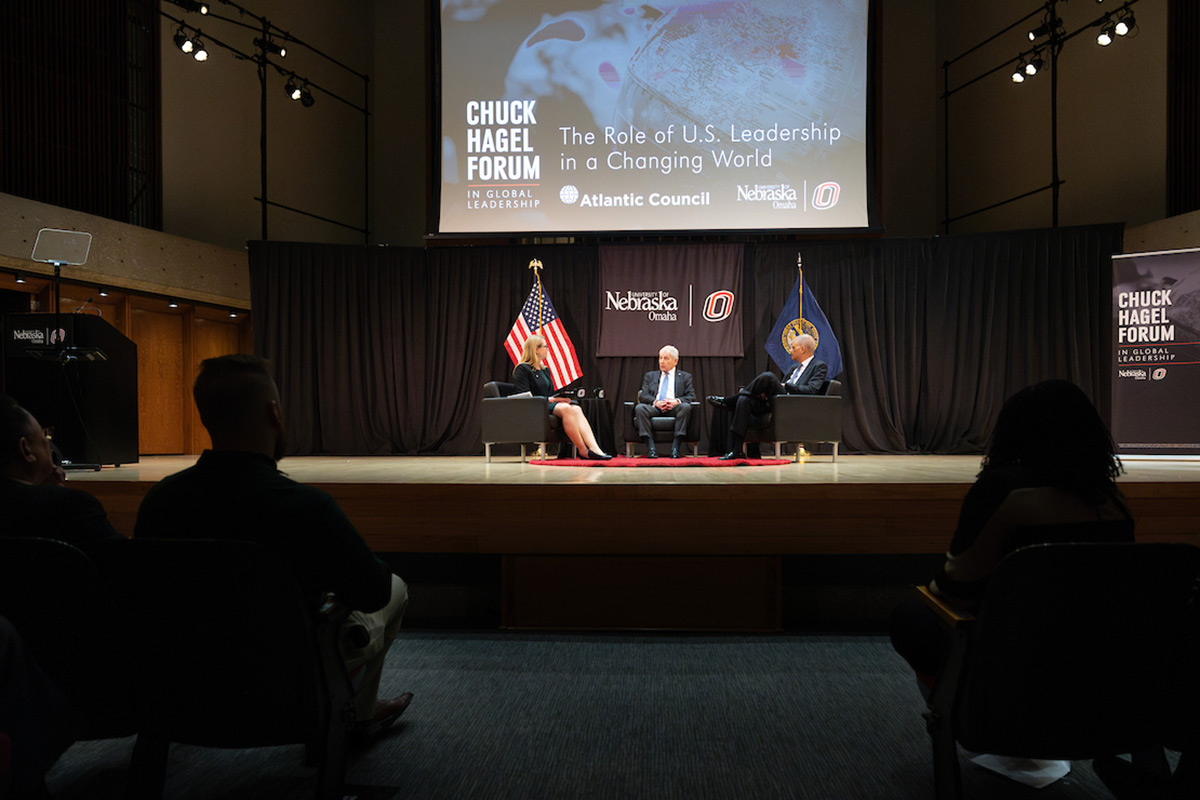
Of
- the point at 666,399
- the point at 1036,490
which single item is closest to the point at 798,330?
the point at 666,399

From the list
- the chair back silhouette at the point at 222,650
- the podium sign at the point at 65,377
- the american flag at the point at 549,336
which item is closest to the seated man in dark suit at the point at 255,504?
the chair back silhouette at the point at 222,650

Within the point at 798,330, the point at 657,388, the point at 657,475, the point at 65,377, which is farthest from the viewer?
the point at 798,330

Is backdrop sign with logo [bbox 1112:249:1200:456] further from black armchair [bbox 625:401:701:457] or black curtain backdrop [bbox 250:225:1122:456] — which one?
black armchair [bbox 625:401:701:457]

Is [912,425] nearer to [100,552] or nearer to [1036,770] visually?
[1036,770]

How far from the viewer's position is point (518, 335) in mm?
7676

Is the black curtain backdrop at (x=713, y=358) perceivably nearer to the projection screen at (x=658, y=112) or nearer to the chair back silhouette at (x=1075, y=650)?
the projection screen at (x=658, y=112)

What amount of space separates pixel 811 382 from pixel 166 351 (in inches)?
270

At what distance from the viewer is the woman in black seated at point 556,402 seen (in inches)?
228

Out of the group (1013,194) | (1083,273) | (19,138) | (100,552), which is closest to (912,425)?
(1083,273)

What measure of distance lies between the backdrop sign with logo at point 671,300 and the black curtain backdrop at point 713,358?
0.15m

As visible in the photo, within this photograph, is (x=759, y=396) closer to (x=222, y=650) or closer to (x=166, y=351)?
(x=222, y=650)

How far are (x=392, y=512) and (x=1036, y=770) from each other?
2.33 metres

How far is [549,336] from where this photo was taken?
7582 mm

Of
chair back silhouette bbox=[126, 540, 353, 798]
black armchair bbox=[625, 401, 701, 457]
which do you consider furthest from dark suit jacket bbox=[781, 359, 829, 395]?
chair back silhouette bbox=[126, 540, 353, 798]
